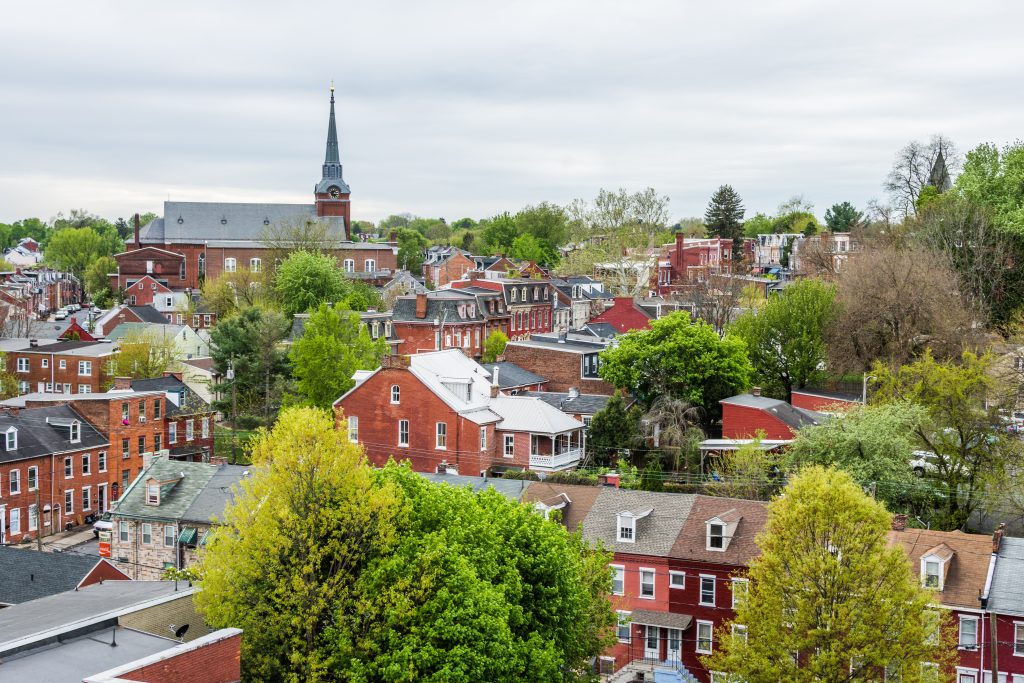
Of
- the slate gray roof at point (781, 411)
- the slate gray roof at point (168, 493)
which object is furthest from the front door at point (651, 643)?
the slate gray roof at point (781, 411)

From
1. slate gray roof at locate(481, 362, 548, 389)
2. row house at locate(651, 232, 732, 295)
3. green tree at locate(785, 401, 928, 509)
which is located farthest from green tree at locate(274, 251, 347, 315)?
green tree at locate(785, 401, 928, 509)

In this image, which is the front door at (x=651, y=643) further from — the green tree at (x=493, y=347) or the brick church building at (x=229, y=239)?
the brick church building at (x=229, y=239)

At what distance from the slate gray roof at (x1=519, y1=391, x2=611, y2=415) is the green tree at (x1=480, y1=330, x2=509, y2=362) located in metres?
14.9

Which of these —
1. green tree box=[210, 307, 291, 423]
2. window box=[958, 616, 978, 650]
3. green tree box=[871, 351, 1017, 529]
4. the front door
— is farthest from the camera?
green tree box=[210, 307, 291, 423]

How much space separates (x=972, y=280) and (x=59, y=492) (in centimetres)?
5524

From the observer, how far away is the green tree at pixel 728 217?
15075 cm

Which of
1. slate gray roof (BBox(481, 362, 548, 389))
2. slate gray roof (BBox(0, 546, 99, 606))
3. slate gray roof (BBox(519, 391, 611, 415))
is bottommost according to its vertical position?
slate gray roof (BBox(0, 546, 99, 606))

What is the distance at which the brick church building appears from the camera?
136125 mm

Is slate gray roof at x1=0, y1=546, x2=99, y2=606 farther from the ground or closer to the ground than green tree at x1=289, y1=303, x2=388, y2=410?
closer to the ground

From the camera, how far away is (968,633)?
1439 inches

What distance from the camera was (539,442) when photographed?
5888 cm

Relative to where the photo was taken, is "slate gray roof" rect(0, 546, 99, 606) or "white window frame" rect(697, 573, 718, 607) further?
"white window frame" rect(697, 573, 718, 607)

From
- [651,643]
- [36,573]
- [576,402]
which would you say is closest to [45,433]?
[36,573]

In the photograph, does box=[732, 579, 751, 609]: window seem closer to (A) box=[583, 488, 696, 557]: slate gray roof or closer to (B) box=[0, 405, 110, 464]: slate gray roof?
(A) box=[583, 488, 696, 557]: slate gray roof
